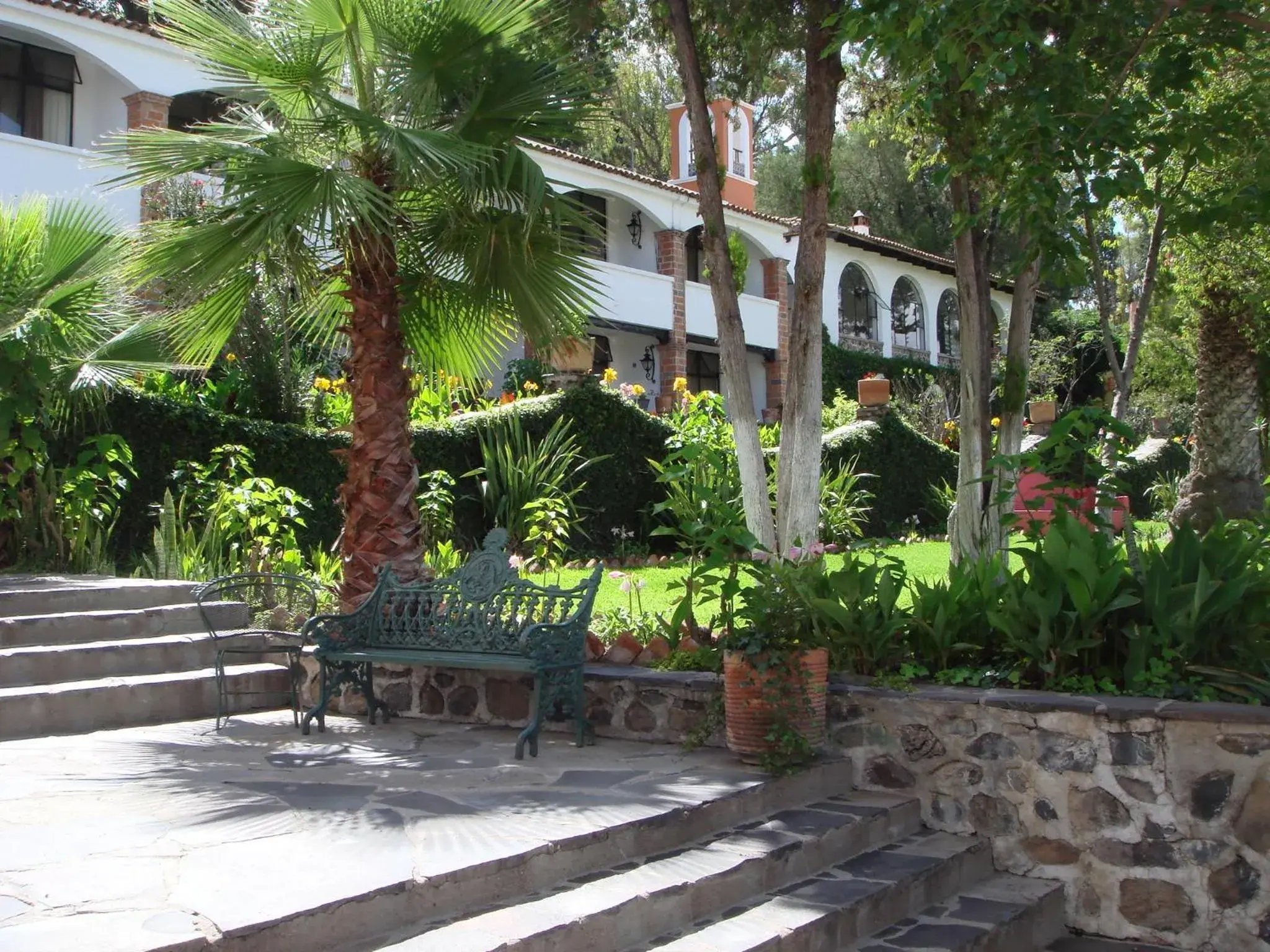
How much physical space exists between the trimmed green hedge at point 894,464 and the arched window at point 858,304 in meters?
12.7

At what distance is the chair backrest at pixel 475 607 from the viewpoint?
573cm

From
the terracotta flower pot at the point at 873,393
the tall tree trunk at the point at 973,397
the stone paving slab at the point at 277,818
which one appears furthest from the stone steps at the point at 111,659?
the terracotta flower pot at the point at 873,393

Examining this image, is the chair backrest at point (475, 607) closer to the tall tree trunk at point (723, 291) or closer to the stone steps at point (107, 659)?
the stone steps at point (107, 659)

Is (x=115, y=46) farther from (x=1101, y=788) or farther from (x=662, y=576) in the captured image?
(x=1101, y=788)

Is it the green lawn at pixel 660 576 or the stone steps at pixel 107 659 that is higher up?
the green lawn at pixel 660 576

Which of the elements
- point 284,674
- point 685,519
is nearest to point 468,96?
point 685,519

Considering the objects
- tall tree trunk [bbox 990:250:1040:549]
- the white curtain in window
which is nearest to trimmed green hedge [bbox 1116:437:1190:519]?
tall tree trunk [bbox 990:250:1040:549]

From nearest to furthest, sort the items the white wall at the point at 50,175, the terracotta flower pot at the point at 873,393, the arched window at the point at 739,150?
the white wall at the point at 50,175 → the terracotta flower pot at the point at 873,393 → the arched window at the point at 739,150

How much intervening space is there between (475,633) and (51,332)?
401 cm

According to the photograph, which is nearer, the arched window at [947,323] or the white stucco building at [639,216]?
the white stucco building at [639,216]

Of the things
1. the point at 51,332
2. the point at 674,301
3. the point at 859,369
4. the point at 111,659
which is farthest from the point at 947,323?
the point at 111,659

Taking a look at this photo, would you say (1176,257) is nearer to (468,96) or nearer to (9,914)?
(468,96)

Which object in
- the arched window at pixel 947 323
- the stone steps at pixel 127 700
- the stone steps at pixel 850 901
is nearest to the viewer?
the stone steps at pixel 850 901

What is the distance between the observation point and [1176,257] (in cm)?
1309
